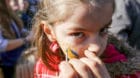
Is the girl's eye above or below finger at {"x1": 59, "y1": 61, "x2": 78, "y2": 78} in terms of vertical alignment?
above

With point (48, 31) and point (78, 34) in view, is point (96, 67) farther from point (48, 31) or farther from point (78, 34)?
point (48, 31)

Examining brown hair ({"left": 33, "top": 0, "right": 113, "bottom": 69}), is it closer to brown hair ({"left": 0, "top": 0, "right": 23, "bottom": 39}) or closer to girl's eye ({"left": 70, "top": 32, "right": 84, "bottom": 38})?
girl's eye ({"left": 70, "top": 32, "right": 84, "bottom": 38})

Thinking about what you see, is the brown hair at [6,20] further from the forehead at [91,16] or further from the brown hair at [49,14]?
the forehead at [91,16]

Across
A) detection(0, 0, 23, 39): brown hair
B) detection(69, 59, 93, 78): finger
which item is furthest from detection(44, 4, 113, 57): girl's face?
detection(0, 0, 23, 39): brown hair

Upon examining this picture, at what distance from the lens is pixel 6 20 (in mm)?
3303

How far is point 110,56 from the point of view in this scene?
149cm

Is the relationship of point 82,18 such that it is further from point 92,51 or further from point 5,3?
point 5,3

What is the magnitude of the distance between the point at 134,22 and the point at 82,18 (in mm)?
1009

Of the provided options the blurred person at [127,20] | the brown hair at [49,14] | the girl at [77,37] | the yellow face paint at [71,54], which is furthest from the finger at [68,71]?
the blurred person at [127,20]

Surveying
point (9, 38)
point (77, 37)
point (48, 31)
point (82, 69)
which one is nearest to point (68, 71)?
point (82, 69)

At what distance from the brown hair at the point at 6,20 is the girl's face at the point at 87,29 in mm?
1979

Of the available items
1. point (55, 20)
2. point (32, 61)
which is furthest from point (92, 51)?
point (32, 61)

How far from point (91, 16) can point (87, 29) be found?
4cm

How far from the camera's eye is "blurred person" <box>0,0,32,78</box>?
3277 mm
